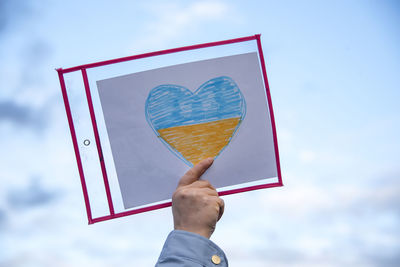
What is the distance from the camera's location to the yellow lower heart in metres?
2.33

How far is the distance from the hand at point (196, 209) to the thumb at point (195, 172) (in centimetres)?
8

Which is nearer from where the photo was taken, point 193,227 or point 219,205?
point 193,227

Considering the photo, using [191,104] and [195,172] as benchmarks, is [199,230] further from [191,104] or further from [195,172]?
[191,104]

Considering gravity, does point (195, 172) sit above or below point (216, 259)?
above

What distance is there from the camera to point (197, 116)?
92.7 inches

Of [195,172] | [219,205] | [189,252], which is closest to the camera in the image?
[189,252]

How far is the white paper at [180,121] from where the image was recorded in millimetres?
2309

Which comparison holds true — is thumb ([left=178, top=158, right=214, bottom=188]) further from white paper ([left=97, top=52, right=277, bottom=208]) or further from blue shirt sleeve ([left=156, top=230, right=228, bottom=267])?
blue shirt sleeve ([left=156, top=230, right=228, bottom=267])

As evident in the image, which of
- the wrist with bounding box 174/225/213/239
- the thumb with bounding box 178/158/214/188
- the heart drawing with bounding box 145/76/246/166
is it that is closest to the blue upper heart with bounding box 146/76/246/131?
the heart drawing with bounding box 145/76/246/166

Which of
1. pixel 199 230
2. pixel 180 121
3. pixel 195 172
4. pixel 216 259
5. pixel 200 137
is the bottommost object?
pixel 216 259

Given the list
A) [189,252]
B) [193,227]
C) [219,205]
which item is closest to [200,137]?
[219,205]

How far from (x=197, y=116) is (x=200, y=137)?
12 cm

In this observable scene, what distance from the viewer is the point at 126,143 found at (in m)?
2.31

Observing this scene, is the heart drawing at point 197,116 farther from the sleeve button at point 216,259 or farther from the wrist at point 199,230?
the sleeve button at point 216,259
